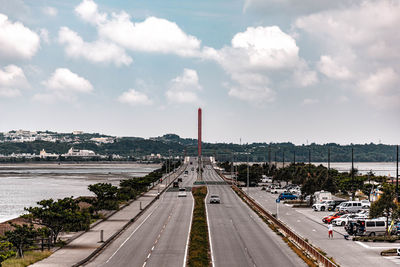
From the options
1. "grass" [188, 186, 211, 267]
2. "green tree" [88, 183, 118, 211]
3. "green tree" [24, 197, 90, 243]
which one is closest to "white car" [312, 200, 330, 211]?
"grass" [188, 186, 211, 267]

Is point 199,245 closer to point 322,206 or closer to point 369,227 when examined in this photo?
point 369,227

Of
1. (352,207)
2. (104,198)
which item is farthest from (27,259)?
(352,207)

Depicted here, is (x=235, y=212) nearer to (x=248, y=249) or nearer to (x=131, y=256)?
(x=248, y=249)

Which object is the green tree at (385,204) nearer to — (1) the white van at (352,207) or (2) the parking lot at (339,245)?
(2) the parking lot at (339,245)

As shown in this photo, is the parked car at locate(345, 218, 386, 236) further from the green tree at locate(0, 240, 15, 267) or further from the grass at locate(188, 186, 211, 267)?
the green tree at locate(0, 240, 15, 267)

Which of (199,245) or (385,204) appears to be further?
(385,204)

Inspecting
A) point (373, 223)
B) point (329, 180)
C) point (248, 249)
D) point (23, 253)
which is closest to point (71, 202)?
point (23, 253)
